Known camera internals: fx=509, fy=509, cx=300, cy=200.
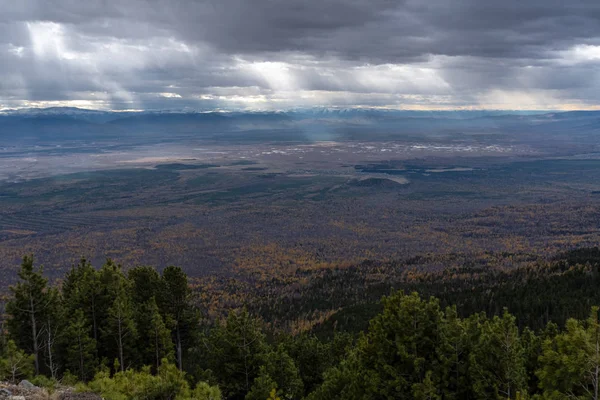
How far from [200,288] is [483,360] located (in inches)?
4204

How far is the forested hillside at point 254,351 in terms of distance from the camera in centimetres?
2159

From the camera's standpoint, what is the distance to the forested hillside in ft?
70.8

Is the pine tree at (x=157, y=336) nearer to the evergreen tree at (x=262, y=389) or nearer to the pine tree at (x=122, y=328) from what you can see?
the pine tree at (x=122, y=328)

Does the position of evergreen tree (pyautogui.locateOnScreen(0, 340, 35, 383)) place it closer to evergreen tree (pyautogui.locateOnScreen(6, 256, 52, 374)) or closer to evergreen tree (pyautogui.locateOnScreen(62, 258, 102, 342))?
evergreen tree (pyautogui.locateOnScreen(6, 256, 52, 374))

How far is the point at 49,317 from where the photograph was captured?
33750 millimetres

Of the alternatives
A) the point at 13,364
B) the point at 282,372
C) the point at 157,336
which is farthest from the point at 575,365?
the point at 157,336

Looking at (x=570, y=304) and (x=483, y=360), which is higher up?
(x=483, y=360)

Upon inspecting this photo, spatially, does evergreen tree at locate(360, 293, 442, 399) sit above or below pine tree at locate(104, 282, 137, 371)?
above

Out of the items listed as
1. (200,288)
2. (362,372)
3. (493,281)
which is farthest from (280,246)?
(362,372)

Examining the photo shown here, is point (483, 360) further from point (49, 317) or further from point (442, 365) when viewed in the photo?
point (49, 317)

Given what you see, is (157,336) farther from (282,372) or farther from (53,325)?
(282,372)

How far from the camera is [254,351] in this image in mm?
33125

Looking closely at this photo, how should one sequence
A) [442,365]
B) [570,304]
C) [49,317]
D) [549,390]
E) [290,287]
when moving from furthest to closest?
1. [290,287]
2. [570,304]
3. [49,317]
4. [442,365]
5. [549,390]

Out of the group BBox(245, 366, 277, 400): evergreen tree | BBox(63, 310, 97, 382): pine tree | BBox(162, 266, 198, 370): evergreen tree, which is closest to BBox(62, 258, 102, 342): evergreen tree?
BBox(63, 310, 97, 382): pine tree
